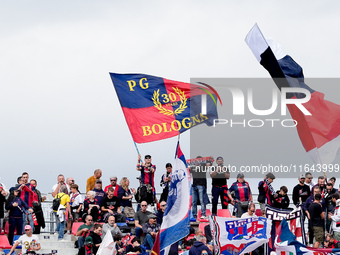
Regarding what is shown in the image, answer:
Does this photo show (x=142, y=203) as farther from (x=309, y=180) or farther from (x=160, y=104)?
(x=309, y=180)

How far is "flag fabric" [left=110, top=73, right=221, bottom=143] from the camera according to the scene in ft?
102

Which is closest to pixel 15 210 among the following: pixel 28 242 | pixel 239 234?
pixel 28 242

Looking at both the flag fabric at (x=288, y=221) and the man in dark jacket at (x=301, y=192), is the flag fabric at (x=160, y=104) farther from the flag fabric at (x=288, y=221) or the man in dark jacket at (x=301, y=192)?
the flag fabric at (x=288, y=221)

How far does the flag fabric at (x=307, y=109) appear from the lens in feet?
97.9

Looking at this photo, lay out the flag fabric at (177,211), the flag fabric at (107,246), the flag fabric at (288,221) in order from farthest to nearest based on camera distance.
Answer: the flag fabric at (288,221)
the flag fabric at (107,246)
the flag fabric at (177,211)

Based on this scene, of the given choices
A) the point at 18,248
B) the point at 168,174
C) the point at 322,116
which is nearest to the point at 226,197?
the point at 168,174

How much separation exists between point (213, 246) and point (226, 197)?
3.80 metres

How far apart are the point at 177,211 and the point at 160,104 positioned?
8.00 m

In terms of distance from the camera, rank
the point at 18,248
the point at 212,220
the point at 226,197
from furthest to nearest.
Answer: the point at 226,197, the point at 18,248, the point at 212,220

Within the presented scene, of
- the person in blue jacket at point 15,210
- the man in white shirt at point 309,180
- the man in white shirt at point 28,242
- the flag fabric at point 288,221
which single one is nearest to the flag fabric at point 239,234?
the flag fabric at point 288,221

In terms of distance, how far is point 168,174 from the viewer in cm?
3139

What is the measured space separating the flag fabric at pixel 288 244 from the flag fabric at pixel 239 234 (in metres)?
0.39

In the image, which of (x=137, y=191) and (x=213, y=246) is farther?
(x=137, y=191)

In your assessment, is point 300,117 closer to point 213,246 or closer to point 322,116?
point 322,116
